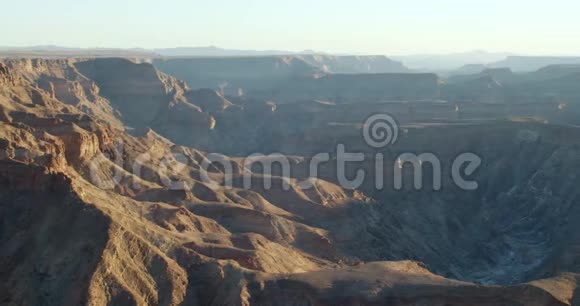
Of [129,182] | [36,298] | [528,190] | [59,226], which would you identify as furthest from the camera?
[528,190]

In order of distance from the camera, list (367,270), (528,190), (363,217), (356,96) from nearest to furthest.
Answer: (367,270), (363,217), (528,190), (356,96)

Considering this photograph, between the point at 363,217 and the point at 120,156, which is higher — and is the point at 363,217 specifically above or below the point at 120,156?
below

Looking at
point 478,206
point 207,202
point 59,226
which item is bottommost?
point 478,206

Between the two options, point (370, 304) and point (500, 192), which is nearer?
point (370, 304)

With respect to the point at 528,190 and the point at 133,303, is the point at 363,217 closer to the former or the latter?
the point at 528,190

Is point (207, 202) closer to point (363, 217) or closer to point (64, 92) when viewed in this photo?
point (363, 217)

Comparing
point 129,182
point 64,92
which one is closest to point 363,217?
point 129,182

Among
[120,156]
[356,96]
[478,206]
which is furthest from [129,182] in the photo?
[356,96]
